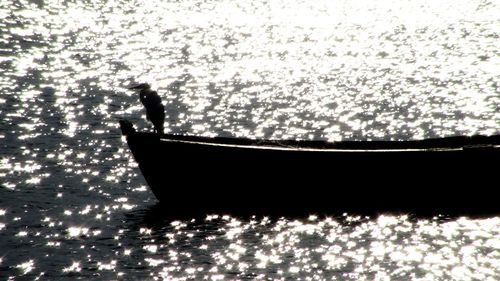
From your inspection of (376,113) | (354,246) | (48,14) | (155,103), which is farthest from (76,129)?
A: (48,14)

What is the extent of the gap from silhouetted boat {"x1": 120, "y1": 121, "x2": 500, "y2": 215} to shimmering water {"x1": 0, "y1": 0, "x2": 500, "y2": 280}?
0.79 m

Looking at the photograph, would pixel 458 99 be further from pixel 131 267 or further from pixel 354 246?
pixel 131 267

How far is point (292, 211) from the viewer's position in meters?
27.0

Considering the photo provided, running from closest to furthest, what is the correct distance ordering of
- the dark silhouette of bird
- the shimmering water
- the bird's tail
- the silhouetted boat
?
the shimmering water → the silhouetted boat → the dark silhouette of bird → the bird's tail

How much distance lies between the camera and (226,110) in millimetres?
42812

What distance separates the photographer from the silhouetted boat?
86.8 feet

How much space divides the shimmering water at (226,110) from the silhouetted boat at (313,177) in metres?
0.79

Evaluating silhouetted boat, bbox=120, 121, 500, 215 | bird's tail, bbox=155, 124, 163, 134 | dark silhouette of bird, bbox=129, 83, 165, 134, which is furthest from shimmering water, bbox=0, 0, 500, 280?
dark silhouette of bird, bbox=129, 83, 165, 134

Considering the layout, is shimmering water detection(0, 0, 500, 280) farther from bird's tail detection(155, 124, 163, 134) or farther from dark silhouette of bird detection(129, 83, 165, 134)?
dark silhouette of bird detection(129, 83, 165, 134)

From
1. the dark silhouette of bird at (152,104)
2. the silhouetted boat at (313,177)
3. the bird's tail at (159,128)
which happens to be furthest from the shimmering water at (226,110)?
the dark silhouette of bird at (152,104)

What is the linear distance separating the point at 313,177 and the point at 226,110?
54.1 feet

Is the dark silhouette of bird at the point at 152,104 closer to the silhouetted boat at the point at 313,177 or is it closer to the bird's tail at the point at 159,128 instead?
the bird's tail at the point at 159,128

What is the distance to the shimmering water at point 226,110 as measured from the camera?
76.7ft

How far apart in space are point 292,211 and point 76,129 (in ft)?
46.7
